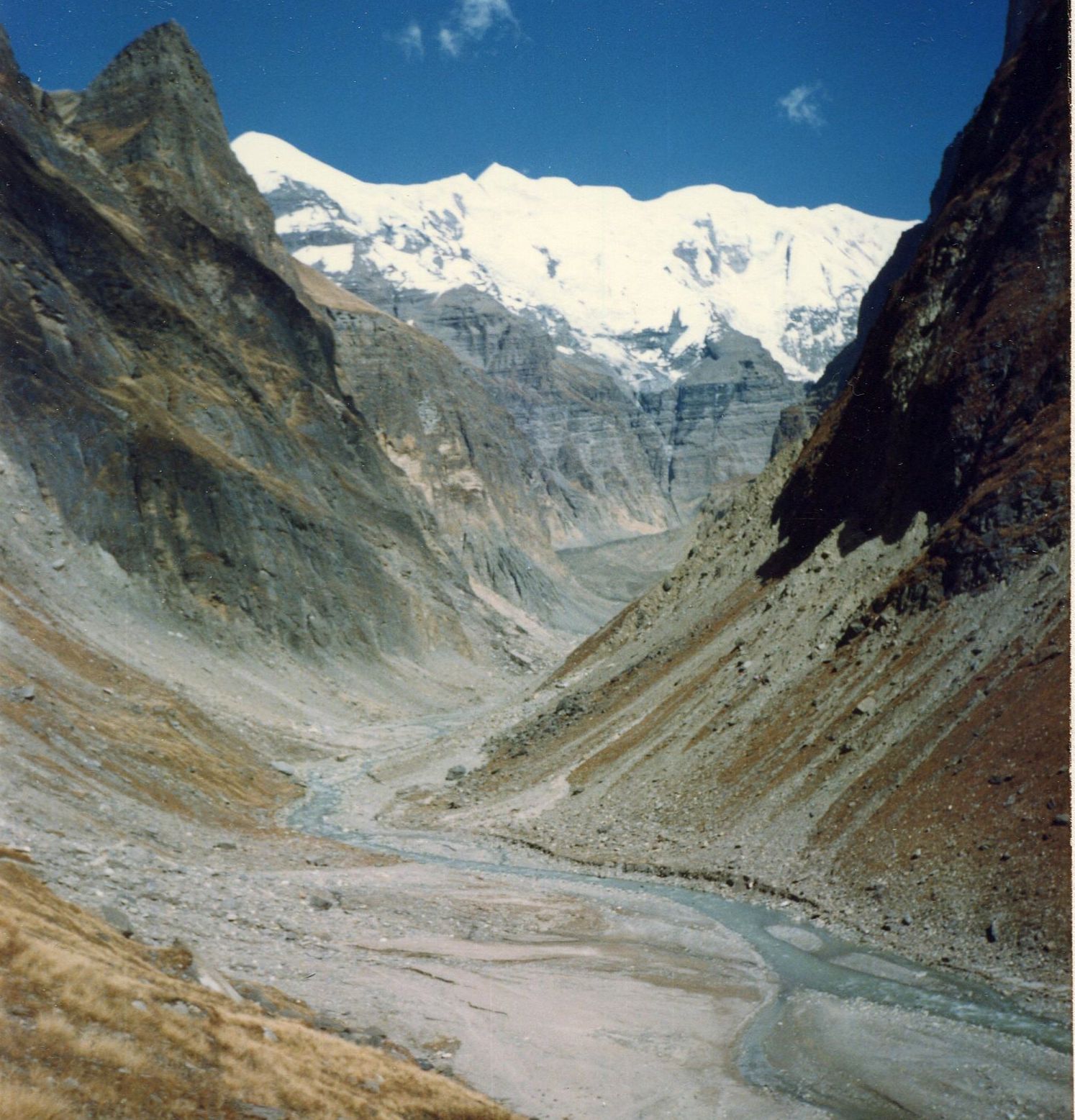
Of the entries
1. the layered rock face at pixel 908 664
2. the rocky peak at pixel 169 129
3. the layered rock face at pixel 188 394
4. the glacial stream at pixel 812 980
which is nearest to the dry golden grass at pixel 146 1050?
the glacial stream at pixel 812 980

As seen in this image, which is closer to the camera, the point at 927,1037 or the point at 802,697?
the point at 927,1037

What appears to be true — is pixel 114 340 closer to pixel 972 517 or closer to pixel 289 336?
pixel 289 336

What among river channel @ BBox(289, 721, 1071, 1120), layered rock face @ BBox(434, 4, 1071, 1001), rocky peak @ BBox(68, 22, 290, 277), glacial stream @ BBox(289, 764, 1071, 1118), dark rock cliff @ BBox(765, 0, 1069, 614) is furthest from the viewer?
rocky peak @ BBox(68, 22, 290, 277)

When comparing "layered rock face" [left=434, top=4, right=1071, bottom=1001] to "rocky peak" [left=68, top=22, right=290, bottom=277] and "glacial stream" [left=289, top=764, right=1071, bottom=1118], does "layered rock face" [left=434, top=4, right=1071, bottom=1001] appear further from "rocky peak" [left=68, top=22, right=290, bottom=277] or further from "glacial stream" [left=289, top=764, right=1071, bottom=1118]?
"rocky peak" [left=68, top=22, right=290, bottom=277]

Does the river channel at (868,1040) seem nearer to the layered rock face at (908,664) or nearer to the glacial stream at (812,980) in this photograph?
the glacial stream at (812,980)

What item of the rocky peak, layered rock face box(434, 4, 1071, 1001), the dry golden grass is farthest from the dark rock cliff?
the rocky peak

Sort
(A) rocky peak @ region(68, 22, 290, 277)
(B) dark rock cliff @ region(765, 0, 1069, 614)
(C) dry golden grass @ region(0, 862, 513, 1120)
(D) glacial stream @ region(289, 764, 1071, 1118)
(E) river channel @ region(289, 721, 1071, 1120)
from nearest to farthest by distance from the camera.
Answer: (C) dry golden grass @ region(0, 862, 513, 1120)
(E) river channel @ region(289, 721, 1071, 1120)
(D) glacial stream @ region(289, 764, 1071, 1118)
(B) dark rock cliff @ region(765, 0, 1069, 614)
(A) rocky peak @ region(68, 22, 290, 277)

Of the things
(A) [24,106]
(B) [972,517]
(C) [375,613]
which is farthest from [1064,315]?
(A) [24,106]
